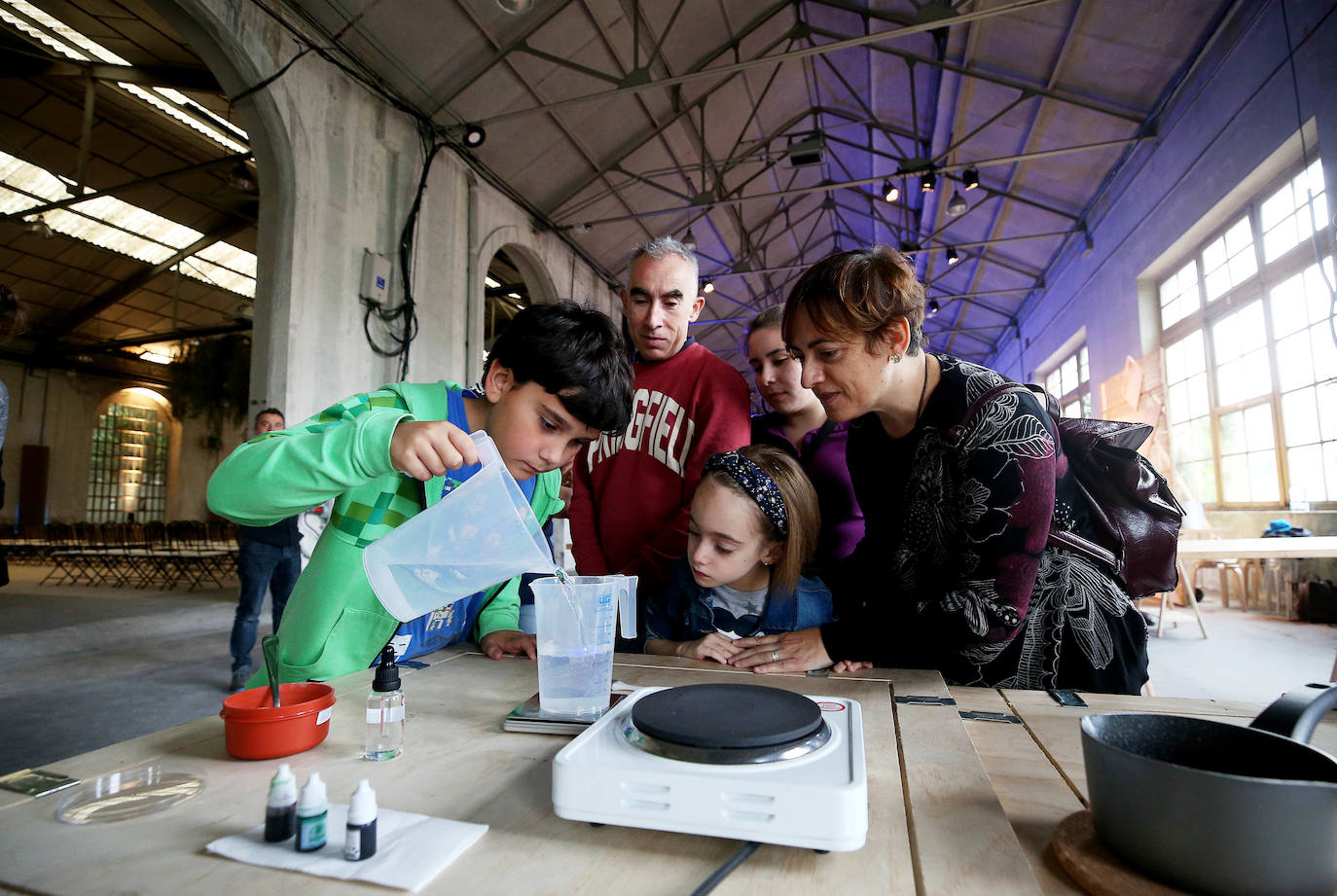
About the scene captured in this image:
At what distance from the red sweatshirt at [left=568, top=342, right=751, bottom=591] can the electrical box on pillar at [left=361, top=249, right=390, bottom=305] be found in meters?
3.79

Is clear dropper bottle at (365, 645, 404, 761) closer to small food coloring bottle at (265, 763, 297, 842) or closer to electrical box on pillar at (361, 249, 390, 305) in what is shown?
small food coloring bottle at (265, 763, 297, 842)

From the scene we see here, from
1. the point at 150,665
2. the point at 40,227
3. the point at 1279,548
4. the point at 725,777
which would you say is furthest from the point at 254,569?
the point at 40,227

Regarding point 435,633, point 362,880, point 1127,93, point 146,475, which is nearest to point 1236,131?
point 1127,93

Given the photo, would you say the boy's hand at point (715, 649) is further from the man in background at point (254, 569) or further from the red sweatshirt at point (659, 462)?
the man in background at point (254, 569)

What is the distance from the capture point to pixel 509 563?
33.0 inches

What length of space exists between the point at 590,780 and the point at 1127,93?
312 inches

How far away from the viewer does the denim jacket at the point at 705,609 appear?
1578 mm

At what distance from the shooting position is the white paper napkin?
49cm

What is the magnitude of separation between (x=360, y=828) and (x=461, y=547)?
0.37m

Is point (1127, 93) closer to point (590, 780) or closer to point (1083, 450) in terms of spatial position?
point (1083, 450)

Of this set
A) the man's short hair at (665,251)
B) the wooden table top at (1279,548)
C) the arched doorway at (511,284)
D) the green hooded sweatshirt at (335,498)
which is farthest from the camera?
the arched doorway at (511,284)

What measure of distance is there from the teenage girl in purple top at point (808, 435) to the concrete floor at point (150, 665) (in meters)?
2.55

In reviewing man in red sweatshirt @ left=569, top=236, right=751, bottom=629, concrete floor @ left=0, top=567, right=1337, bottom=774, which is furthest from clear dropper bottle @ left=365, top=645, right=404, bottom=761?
concrete floor @ left=0, top=567, right=1337, bottom=774

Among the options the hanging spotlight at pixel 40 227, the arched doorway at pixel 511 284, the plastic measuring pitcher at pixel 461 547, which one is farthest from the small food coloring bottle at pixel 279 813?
the hanging spotlight at pixel 40 227
